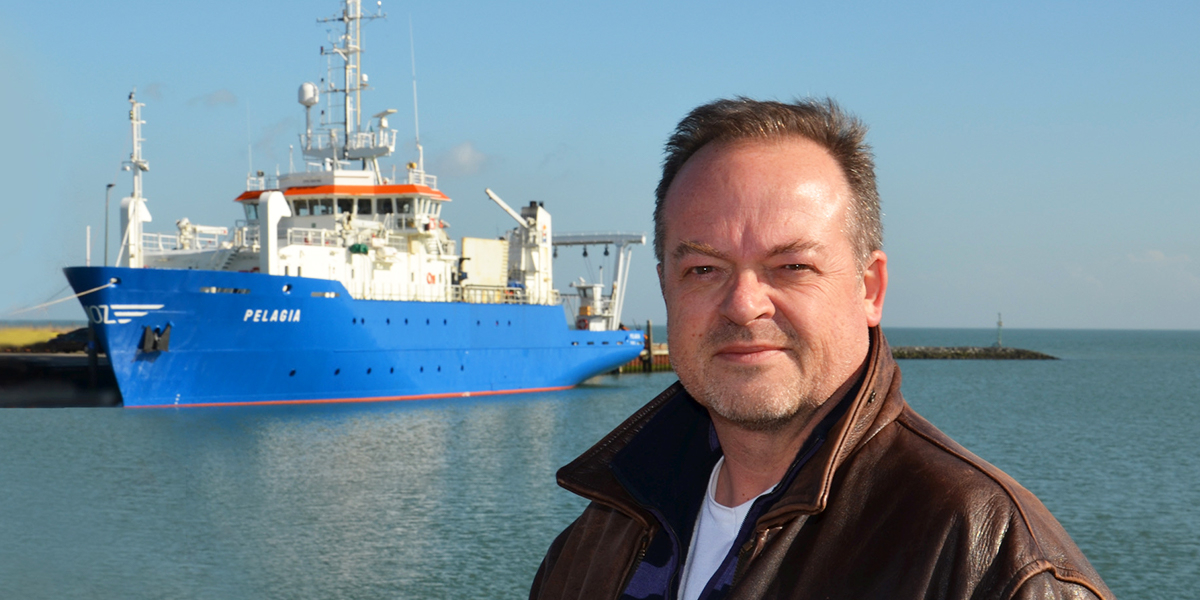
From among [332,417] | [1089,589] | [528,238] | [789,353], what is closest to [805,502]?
[789,353]

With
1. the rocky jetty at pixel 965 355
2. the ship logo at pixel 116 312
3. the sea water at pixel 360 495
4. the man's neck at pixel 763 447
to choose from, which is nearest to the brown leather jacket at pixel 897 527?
the man's neck at pixel 763 447

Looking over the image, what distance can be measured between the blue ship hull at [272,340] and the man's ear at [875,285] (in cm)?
2208

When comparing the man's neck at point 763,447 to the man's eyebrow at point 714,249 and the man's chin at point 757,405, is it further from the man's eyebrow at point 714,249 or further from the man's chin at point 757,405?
the man's eyebrow at point 714,249

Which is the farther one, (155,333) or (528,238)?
(528,238)

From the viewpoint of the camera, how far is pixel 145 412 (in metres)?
22.0

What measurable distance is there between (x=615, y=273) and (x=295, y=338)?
17.0m

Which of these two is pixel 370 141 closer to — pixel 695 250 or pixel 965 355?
pixel 695 250

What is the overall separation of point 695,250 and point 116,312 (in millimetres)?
22317

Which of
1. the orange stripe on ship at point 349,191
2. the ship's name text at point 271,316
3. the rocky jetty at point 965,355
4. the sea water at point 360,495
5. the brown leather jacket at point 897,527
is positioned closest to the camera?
the brown leather jacket at point 897,527

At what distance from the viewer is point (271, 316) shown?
22.5m

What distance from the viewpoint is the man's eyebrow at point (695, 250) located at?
135 cm

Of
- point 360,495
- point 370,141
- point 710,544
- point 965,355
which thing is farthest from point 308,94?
point 965,355

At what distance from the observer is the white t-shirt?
4.74 ft

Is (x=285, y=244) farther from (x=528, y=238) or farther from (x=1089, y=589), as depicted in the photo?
(x=1089, y=589)
